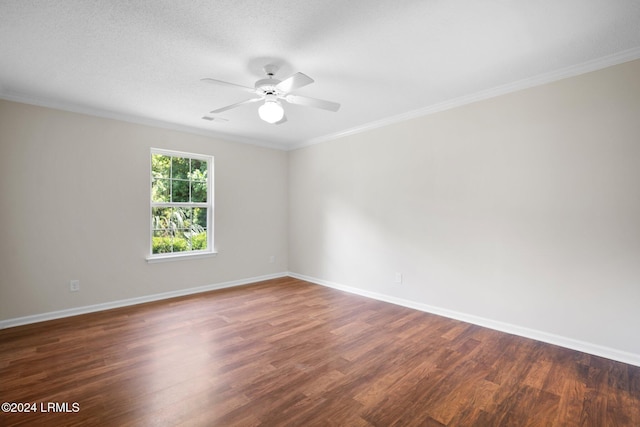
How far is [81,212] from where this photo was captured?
3582mm

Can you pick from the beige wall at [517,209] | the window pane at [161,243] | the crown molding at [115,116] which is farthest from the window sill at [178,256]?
the beige wall at [517,209]

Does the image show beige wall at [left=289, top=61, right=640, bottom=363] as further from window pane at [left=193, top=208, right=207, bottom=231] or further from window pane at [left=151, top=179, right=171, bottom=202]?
window pane at [left=151, top=179, right=171, bottom=202]

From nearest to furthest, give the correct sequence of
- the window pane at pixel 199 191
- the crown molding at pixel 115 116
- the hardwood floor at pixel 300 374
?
the hardwood floor at pixel 300 374 < the crown molding at pixel 115 116 < the window pane at pixel 199 191

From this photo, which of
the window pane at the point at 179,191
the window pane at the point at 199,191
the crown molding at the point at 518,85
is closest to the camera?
the crown molding at the point at 518,85

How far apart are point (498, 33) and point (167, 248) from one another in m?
4.53

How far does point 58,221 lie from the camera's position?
135 inches

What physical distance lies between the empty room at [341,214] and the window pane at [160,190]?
0.02 meters

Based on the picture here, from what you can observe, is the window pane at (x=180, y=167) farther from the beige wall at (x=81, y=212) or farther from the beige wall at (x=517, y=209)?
the beige wall at (x=517, y=209)

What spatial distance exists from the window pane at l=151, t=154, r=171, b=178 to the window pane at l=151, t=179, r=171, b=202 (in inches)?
3.4

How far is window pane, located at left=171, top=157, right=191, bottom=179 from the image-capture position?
4.40m

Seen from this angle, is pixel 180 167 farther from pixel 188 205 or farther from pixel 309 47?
pixel 309 47

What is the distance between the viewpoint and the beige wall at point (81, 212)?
321 centimetres

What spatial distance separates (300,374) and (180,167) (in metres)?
3.52

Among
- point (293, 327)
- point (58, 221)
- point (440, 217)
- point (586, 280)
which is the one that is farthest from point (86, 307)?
point (586, 280)
